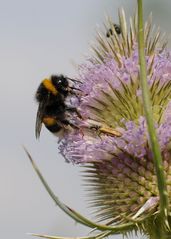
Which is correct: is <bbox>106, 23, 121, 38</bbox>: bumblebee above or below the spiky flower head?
above

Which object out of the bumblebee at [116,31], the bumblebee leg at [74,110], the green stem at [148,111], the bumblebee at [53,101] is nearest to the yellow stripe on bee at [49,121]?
the bumblebee at [53,101]

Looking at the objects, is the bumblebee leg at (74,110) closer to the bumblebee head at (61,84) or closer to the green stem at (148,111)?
the bumblebee head at (61,84)

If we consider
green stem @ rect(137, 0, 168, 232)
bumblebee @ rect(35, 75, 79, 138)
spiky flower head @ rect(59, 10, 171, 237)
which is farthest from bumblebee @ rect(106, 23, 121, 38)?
green stem @ rect(137, 0, 168, 232)

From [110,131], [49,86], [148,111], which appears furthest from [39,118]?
[148,111]

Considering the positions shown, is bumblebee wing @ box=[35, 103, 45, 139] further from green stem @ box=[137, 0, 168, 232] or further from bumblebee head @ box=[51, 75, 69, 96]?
green stem @ box=[137, 0, 168, 232]

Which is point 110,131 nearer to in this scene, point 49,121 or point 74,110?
point 74,110
